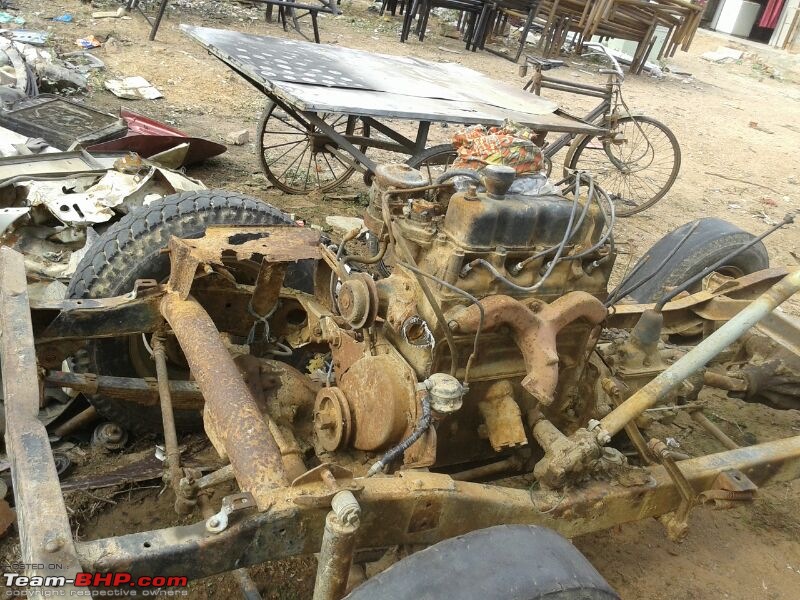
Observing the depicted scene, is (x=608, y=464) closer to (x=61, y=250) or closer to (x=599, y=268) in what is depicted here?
(x=599, y=268)

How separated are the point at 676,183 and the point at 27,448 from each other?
9435 mm

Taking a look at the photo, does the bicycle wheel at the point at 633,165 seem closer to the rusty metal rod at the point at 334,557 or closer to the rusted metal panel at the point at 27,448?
the rusted metal panel at the point at 27,448

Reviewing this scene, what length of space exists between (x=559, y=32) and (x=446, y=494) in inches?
619

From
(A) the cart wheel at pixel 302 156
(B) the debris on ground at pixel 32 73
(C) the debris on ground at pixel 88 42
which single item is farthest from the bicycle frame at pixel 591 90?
(C) the debris on ground at pixel 88 42

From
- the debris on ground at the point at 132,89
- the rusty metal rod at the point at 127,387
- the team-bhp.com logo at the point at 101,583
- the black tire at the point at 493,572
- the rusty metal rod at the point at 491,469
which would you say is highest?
the black tire at the point at 493,572

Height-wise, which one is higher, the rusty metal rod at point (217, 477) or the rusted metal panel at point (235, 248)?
the rusted metal panel at point (235, 248)

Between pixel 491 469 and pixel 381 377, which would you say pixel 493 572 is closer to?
pixel 381 377

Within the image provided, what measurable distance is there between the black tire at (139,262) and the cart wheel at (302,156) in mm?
2891

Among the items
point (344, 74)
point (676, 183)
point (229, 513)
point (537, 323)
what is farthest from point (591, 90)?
point (229, 513)

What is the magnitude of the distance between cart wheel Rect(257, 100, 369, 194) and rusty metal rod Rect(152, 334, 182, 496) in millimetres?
3511

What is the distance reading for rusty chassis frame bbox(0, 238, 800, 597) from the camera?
1757 millimetres

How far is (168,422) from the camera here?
2598mm

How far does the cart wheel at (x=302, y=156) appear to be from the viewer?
6449 millimetres

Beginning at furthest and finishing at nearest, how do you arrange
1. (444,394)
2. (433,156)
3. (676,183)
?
(676,183) → (433,156) → (444,394)
